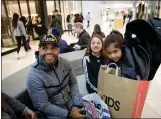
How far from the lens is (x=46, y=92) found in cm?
154

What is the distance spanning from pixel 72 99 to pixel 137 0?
15.6m

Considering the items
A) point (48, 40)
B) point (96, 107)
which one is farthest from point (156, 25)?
point (48, 40)

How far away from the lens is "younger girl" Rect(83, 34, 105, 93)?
1958 mm

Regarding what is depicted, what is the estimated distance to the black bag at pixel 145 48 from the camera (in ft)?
3.21

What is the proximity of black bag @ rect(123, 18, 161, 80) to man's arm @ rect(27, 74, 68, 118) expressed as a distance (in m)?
0.78

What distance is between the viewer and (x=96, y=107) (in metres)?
1.09

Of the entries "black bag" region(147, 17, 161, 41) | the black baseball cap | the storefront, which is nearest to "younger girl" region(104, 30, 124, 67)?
"black bag" region(147, 17, 161, 41)

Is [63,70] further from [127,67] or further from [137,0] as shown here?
[137,0]

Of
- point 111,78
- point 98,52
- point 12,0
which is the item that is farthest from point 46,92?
point 12,0

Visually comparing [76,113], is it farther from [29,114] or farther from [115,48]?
[115,48]

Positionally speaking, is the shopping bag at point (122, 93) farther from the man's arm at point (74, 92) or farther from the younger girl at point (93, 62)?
the younger girl at point (93, 62)

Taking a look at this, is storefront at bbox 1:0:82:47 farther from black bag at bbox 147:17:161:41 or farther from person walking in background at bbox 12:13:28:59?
black bag at bbox 147:17:161:41

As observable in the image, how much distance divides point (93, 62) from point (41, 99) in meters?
0.78

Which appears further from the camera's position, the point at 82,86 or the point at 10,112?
the point at 82,86
